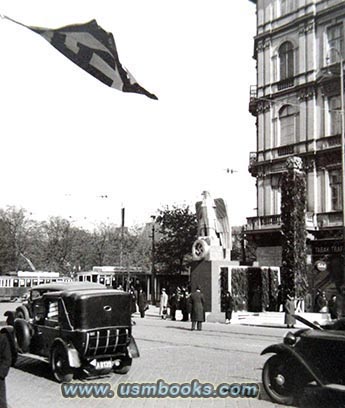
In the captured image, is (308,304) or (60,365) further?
(308,304)

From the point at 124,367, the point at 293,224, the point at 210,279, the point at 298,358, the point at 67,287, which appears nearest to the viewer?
the point at 298,358

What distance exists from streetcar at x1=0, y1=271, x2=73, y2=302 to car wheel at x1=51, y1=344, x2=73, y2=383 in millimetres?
39443

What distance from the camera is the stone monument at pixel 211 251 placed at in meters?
31.4

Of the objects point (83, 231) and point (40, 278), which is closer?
point (40, 278)

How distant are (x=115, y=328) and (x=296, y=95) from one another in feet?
98.2

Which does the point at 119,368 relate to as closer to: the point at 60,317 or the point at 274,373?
the point at 60,317

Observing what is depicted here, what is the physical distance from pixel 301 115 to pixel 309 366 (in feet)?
103

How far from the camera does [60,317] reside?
1262 cm

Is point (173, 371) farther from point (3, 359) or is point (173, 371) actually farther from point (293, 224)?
point (293, 224)

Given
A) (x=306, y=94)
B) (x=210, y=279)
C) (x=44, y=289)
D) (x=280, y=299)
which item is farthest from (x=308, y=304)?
(x=44, y=289)

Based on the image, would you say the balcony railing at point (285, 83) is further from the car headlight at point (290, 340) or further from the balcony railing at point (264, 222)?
the car headlight at point (290, 340)

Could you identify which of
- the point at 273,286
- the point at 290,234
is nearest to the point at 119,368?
the point at 290,234

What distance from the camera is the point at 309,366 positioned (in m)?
9.27

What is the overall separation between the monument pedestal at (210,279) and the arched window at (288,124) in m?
11.8
